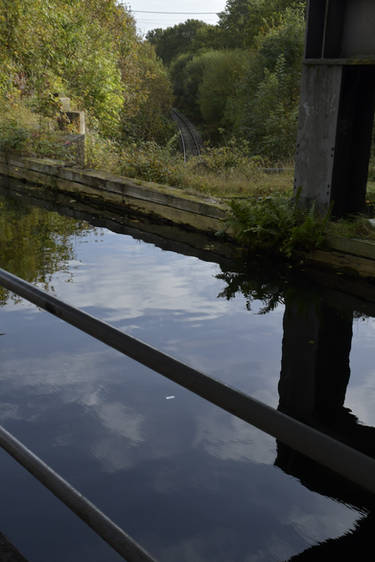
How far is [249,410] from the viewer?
0.94 meters

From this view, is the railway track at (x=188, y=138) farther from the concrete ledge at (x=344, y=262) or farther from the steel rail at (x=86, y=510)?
the steel rail at (x=86, y=510)

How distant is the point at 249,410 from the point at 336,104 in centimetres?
778

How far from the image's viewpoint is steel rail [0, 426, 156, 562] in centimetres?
119

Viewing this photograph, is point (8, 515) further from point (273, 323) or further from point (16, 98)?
point (16, 98)

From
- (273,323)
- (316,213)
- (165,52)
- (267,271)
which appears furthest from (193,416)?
(165,52)

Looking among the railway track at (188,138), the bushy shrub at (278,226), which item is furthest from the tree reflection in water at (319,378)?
the railway track at (188,138)

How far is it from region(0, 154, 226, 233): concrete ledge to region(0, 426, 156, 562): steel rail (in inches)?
340

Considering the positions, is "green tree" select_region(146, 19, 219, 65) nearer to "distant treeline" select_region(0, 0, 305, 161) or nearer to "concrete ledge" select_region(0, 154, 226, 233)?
"distant treeline" select_region(0, 0, 305, 161)

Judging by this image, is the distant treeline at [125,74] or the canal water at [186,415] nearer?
the canal water at [186,415]

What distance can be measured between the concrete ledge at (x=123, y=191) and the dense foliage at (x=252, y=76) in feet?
38.8

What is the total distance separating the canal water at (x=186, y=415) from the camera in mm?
3209

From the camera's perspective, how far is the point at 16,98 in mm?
19484

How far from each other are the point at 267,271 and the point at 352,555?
5578 mm

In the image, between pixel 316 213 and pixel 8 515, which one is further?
pixel 316 213
